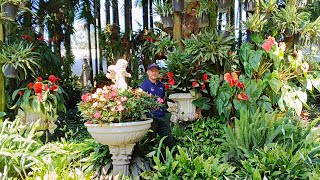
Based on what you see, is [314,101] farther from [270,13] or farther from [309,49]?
[270,13]

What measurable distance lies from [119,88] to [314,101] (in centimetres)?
632

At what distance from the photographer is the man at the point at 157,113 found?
12.1 feet

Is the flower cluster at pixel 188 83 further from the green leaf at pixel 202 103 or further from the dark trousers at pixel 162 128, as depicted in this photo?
the dark trousers at pixel 162 128

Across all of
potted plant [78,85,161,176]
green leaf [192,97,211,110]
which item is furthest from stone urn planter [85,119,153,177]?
green leaf [192,97,211,110]

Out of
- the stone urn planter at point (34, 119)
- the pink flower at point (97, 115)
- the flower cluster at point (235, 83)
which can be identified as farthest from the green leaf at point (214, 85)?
the stone urn planter at point (34, 119)

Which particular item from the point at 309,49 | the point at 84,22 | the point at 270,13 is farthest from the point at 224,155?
the point at 84,22

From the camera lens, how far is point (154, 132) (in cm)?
377

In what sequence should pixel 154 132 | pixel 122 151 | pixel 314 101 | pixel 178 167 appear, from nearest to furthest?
1. pixel 178 167
2. pixel 122 151
3. pixel 154 132
4. pixel 314 101

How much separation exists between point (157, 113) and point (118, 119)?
2.11 ft

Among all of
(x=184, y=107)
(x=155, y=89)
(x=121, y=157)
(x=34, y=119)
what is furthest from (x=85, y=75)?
(x=121, y=157)

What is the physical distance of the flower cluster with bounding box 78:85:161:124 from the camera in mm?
3137

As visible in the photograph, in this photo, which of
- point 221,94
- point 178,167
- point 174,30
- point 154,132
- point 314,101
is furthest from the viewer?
point 314,101

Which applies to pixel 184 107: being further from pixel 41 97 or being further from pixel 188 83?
pixel 41 97

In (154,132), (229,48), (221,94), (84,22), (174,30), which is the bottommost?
(154,132)
